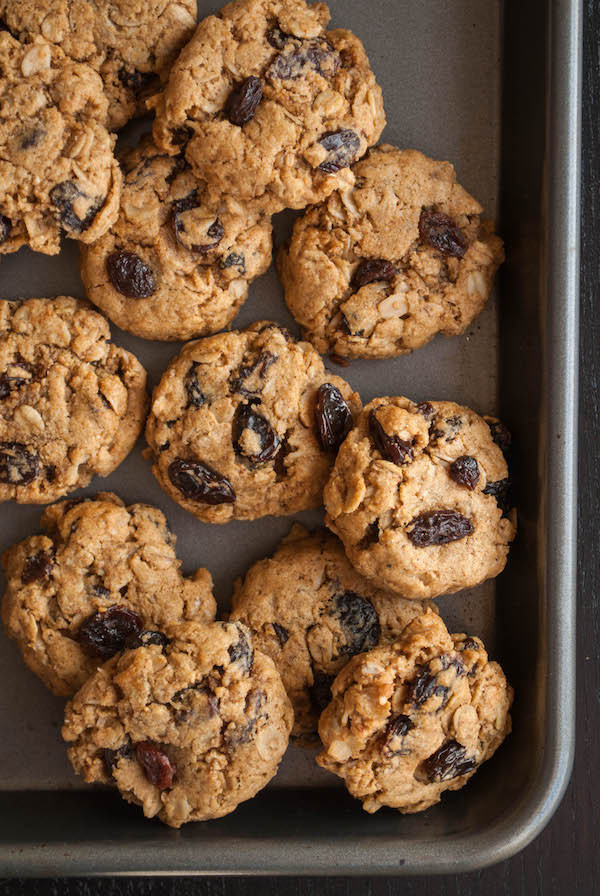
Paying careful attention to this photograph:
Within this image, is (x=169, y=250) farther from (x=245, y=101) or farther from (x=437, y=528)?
(x=437, y=528)

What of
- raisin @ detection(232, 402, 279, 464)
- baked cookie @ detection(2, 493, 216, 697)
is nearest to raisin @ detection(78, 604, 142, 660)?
baked cookie @ detection(2, 493, 216, 697)

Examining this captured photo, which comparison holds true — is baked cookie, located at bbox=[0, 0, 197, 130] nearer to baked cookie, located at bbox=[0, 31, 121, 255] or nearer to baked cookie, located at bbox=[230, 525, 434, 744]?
baked cookie, located at bbox=[0, 31, 121, 255]

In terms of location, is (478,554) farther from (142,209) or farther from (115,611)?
(142,209)

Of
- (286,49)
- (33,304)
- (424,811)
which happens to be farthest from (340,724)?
(286,49)

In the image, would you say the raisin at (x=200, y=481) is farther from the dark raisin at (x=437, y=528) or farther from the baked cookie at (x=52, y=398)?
the dark raisin at (x=437, y=528)

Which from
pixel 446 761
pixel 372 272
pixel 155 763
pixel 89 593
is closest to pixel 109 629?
pixel 89 593

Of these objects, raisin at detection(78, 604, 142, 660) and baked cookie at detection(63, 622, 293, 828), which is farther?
raisin at detection(78, 604, 142, 660)
